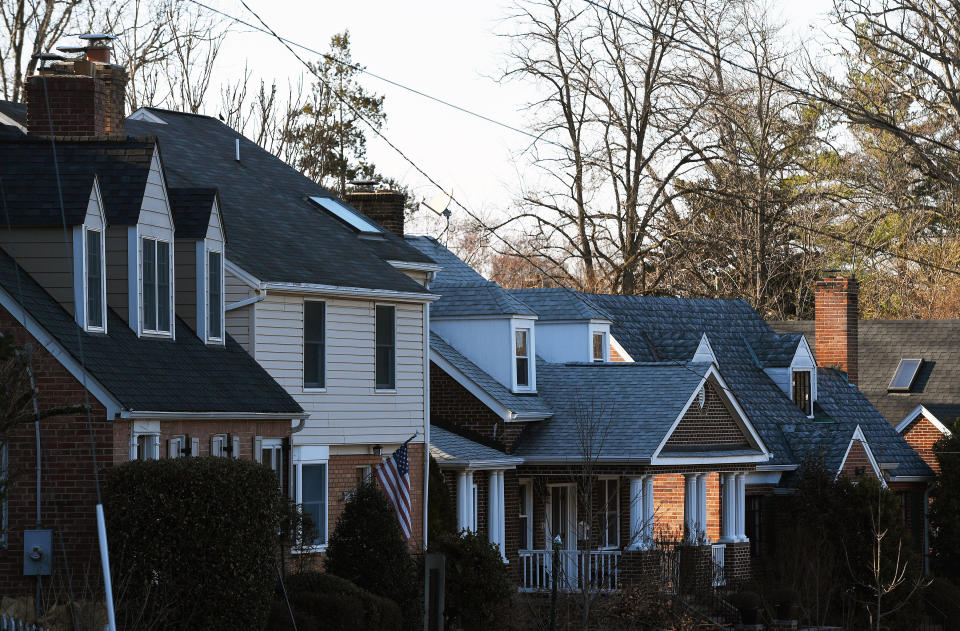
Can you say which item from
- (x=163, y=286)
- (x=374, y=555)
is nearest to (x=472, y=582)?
(x=374, y=555)

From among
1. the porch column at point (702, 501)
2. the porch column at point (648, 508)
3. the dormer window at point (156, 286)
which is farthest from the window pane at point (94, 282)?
the porch column at point (702, 501)

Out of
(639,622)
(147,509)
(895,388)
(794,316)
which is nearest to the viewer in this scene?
(147,509)

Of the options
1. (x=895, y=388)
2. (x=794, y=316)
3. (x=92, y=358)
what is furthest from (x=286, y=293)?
(x=794, y=316)

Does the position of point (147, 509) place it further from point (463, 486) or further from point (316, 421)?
point (463, 486)

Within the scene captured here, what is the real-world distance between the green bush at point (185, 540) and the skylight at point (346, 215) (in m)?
11.5

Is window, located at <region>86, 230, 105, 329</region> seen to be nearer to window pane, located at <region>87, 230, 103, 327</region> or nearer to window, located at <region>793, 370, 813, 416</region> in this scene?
window pane, located at <region>87, 230, 103, 327</region>

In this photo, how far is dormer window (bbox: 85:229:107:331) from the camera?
65.1 feet

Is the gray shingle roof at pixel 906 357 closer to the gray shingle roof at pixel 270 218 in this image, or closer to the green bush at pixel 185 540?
the gray shingle roof at pixel 270 218

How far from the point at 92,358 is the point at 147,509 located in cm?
225

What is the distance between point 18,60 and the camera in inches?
1593

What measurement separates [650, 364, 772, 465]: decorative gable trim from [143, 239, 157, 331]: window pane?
1334 centimetres

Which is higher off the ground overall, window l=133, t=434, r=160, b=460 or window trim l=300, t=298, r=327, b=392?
window trim l=300, t=298, r=327, b=392

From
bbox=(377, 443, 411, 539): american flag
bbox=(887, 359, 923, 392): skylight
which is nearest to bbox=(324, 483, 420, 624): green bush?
bbox=(377, 443, 411, 539): american flag

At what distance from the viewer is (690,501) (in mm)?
33812
